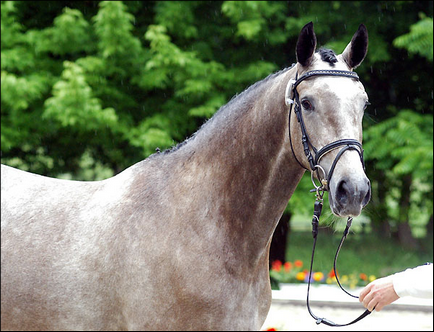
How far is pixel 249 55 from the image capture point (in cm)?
848

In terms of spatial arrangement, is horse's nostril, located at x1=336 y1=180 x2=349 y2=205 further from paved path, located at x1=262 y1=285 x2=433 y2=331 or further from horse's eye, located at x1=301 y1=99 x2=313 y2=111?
paved path, located at x1=262 y1=285 x2=433 y2=331

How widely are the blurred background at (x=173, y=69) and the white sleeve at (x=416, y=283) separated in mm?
4754

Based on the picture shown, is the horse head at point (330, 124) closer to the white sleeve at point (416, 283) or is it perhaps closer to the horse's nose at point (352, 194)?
the horse's nose at point (352, 194)

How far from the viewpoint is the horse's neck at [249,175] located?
103 inches

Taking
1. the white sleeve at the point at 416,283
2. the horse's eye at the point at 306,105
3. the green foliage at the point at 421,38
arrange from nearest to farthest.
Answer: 1. the white sleeve at the point at 416,283
2. the horse's eye at the point at 306,105
3. the green foliage at the point at 421,38

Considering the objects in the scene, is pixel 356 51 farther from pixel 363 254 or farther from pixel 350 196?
pixel 363 254

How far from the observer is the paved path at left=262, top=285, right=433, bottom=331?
634cm

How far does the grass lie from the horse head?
8576 mm

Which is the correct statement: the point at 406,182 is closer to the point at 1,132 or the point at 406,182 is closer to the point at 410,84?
the point at 410,84

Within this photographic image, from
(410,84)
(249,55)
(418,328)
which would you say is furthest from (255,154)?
(410,84)

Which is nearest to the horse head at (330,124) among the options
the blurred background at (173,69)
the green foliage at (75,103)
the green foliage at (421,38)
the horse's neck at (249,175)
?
the horse's neck at (249,175)

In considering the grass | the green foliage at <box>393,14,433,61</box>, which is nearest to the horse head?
the green foliage at <box>393,14,433,61</box>

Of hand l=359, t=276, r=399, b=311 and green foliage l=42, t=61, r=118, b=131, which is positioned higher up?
hand l=359, t=276, r=399, b=311

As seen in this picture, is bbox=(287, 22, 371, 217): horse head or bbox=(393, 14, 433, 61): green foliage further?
bbox=(393, 14, 433, 61): green foliage
